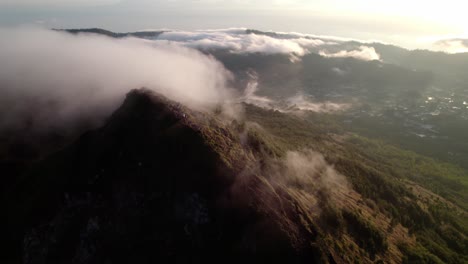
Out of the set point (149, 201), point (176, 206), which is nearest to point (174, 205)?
point (176, 206)

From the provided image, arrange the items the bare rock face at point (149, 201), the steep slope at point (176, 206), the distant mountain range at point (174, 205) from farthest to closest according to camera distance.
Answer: the distant mountain range at point (174, 205), the steep slope at point (176, 206), the bare rock face at point (149, 201)

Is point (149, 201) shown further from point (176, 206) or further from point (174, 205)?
point (176, 206)

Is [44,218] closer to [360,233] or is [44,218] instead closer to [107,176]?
[107,176]

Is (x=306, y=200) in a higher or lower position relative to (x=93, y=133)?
lower

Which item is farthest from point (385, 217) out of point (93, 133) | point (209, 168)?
point (93, 133)

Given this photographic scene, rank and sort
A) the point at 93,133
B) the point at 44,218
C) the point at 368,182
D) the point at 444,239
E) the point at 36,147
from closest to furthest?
the point at 44,218 < the point at 93,133 < the point at 36,147 < the point at 444,239 < the point at 368,182

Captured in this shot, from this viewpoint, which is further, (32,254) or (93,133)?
(93,133)

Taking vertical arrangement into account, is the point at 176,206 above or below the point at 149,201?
above

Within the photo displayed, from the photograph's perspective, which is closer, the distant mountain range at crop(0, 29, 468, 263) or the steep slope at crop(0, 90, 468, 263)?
the steep slope at crop(0, 90, 468, 263)
